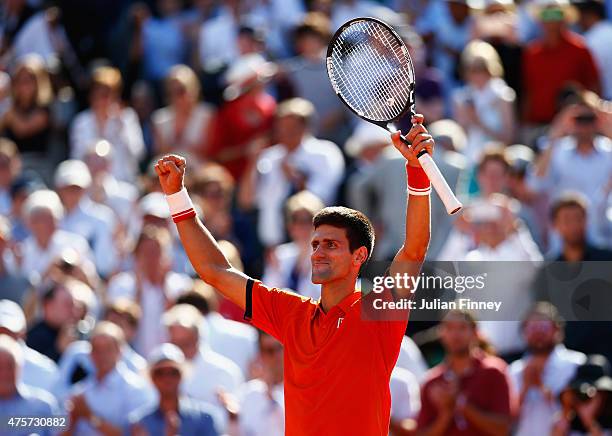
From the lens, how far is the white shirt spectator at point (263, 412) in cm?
878

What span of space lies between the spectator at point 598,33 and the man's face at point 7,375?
596cm

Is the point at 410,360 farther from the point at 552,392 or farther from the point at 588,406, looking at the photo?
the point at 588,406

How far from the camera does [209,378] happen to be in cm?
919

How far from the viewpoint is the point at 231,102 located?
510 inches

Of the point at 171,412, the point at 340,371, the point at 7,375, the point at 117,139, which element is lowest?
the point at 117,139

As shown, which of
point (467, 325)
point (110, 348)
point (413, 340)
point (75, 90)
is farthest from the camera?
point (75, 90)

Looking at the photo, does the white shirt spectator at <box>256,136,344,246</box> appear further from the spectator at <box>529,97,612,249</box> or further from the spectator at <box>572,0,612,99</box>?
the spectator at <box>572,0,612,99</box>

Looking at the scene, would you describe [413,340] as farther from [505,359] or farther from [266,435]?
[266,435]

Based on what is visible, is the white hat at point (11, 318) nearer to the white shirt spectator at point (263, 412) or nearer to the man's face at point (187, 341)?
the man's face at point (187, 341)

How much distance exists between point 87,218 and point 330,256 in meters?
6.31

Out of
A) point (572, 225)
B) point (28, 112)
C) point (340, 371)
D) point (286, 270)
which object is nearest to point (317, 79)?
point (28, 112)

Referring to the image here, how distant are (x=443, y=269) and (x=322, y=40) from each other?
3.77 meters

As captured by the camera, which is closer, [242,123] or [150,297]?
[150,297]

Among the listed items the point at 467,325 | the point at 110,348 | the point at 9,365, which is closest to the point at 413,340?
the point at 467,325
